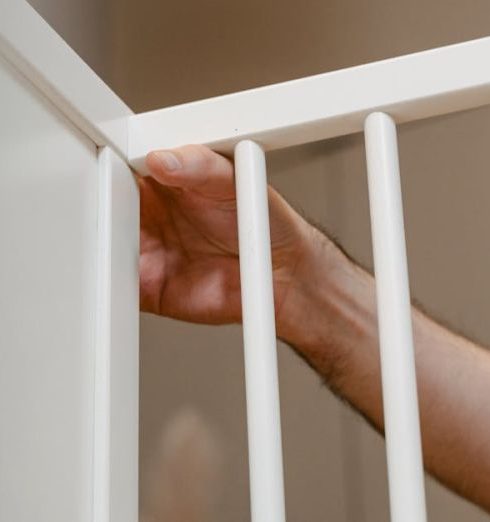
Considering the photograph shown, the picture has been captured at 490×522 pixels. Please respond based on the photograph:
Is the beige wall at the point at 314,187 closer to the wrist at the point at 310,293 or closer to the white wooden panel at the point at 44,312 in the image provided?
the wrist at the point at 310,293

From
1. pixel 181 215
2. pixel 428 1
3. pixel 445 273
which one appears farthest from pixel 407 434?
pixel 428 1

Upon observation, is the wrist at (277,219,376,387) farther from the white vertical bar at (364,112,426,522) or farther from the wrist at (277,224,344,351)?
the white vertical bar at (364,112,426,522)

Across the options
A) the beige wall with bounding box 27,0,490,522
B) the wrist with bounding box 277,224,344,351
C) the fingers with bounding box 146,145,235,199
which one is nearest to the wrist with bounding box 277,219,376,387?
the wrist with bounding box 277,224,344,351

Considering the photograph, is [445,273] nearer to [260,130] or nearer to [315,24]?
[315,24]

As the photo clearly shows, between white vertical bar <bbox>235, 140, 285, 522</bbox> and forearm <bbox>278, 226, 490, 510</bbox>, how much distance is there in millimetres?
209

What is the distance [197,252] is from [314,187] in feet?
1.62

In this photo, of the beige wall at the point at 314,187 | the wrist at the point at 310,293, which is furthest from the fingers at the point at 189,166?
the beige wall at the point at 314,187

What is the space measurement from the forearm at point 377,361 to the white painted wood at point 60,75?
0.72 feet

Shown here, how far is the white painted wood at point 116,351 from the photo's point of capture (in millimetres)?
359

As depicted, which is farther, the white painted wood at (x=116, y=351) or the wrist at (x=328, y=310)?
the wrist at (x=328, y=310)

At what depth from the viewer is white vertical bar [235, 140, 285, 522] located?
0.35 meters

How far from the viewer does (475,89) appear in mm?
365

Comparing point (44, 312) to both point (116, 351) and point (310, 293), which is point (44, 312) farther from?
point (310, 293)

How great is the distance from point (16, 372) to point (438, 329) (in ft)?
1.32
